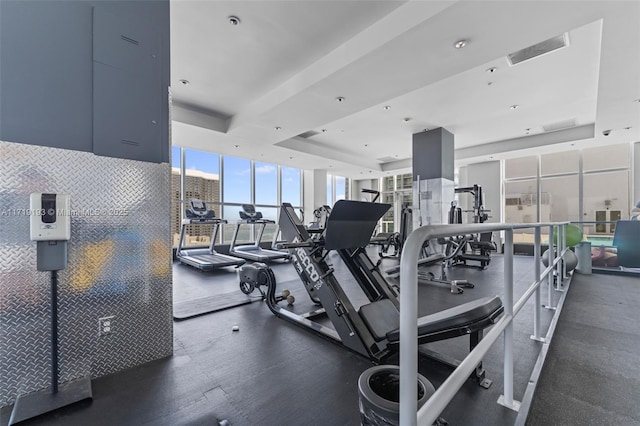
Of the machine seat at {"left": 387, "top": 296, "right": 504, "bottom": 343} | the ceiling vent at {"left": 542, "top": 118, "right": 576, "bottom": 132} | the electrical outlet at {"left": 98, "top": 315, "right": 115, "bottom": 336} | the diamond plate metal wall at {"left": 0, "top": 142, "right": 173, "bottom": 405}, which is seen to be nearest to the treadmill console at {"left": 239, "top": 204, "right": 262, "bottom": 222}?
the diamond plate metal wall at {"left": 0, "top": 142, "right": 173, "bottom": 405}

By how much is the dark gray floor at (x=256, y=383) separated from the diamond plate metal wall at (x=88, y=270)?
0.64 feet

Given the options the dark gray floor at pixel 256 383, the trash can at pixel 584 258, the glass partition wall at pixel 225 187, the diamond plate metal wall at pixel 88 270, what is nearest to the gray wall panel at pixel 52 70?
the diamond plate metal wall at pixel 88 270

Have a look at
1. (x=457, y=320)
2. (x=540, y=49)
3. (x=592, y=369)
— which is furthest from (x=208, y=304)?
(x=540, y=49)

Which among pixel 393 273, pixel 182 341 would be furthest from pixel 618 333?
pixel 182 341

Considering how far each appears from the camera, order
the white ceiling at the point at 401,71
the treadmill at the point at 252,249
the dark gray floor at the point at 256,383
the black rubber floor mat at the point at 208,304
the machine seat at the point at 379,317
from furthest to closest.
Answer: the treadmill at the point at 252,249 < the black rubber floor mat at the point at 208,304 < the white ceiling at the point at 401,71 < the machine seat at the point at 379,317 < the dark gray floor at the point at 256,383

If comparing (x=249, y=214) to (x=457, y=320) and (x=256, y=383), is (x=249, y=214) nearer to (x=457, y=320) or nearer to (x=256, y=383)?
(x=256, y=383)

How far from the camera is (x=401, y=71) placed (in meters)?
3.88

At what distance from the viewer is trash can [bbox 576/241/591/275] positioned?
17.9ft

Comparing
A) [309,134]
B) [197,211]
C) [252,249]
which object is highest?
[309,134]

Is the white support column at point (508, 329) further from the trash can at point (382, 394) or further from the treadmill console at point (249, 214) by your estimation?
the treadmill console at point (249, 214)

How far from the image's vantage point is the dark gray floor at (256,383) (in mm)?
1635

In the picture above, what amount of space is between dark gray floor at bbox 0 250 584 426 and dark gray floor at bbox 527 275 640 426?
0.16 metres

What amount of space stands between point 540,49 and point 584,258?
4172 millimetres

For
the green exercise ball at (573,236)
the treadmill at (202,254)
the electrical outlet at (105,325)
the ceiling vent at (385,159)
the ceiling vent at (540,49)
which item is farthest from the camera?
the ceiling vent at (385,159)
